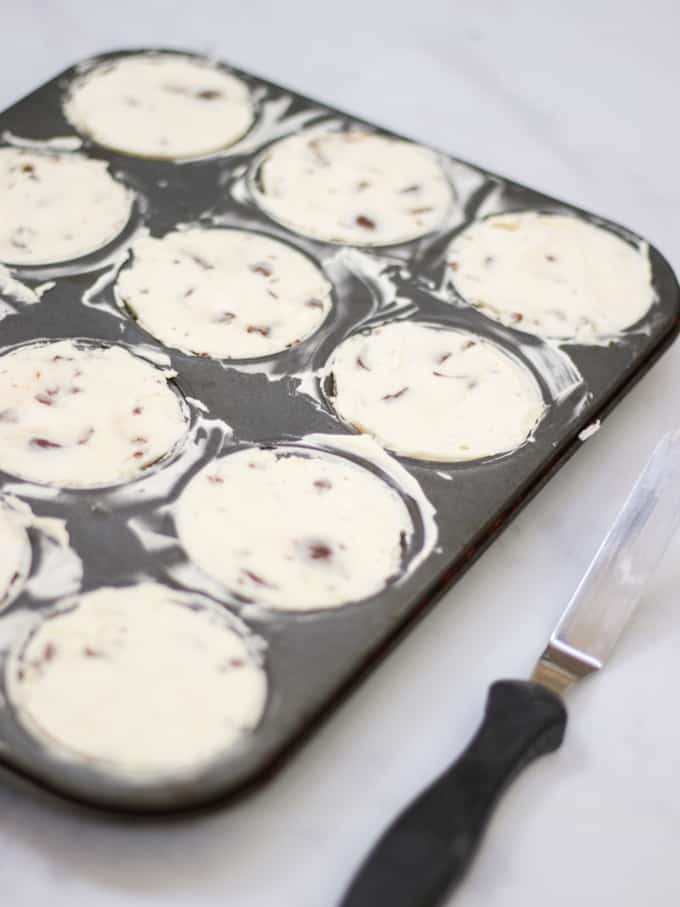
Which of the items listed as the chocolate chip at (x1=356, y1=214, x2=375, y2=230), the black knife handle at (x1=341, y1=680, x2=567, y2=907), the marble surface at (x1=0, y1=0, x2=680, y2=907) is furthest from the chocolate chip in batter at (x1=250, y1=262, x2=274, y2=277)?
the black knife handle at (x1=341, y1=680, x2=567, y2=907)

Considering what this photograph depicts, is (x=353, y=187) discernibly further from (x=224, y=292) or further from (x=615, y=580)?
(x=615, y=580)

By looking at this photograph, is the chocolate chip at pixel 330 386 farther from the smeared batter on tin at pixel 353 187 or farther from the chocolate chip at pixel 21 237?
the chocolate chip at pixel 21 237

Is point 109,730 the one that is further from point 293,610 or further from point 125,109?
point 125,109

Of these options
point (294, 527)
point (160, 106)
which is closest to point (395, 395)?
point (294, 527)

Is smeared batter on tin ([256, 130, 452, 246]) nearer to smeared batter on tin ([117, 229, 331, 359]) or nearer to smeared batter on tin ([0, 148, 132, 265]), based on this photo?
smeared batter on tin ([117, 229, 331, 359])

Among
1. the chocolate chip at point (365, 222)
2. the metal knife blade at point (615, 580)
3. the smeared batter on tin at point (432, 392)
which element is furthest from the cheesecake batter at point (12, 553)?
the chocolate chip at point (365, 222)

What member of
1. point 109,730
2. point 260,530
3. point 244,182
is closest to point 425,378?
→ point 260,530
